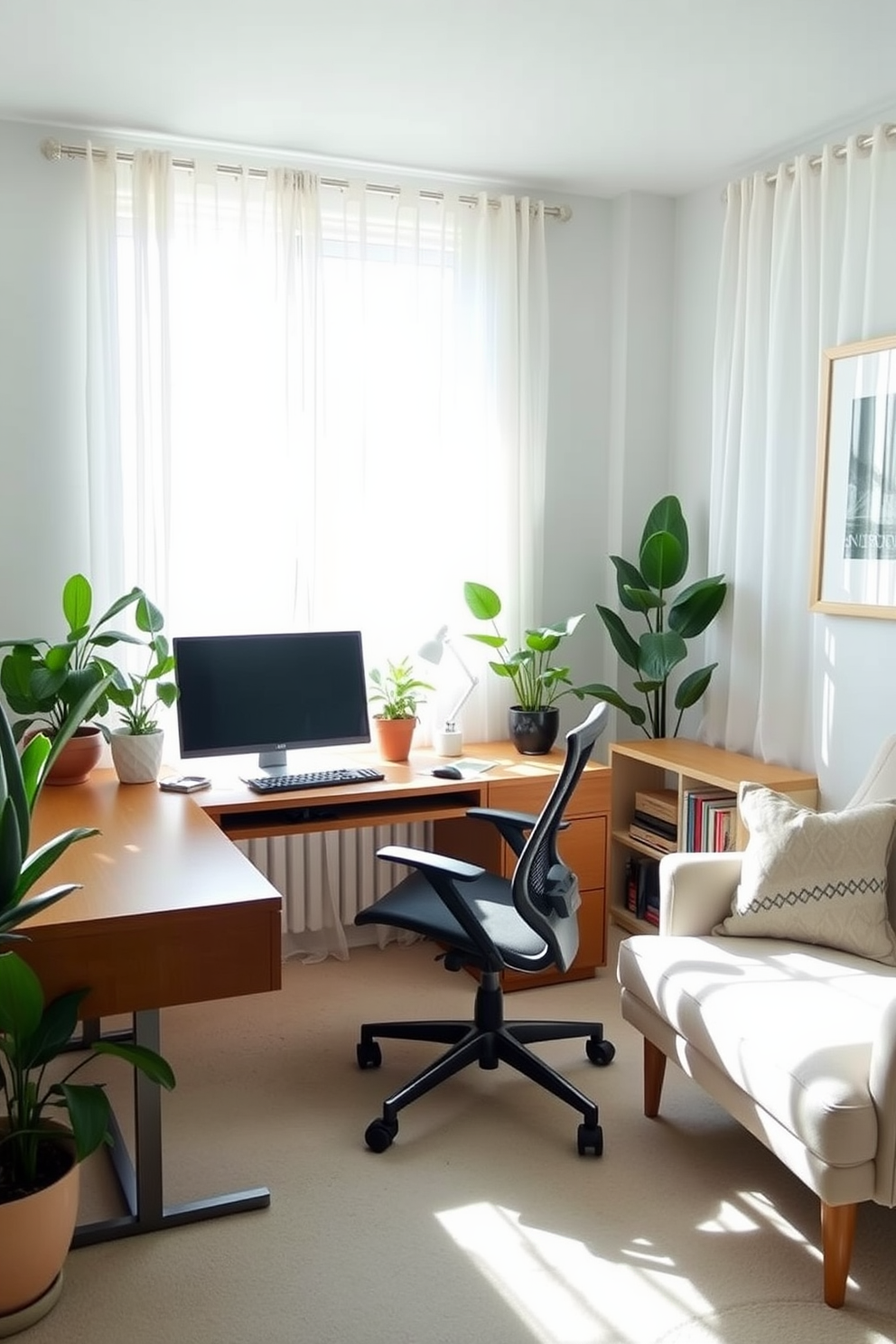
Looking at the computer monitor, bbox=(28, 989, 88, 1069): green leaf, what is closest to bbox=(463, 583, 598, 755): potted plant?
the computer monitor

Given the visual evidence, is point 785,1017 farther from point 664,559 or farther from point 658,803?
point 664,559

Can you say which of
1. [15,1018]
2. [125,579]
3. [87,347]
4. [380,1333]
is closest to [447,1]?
[87,347]

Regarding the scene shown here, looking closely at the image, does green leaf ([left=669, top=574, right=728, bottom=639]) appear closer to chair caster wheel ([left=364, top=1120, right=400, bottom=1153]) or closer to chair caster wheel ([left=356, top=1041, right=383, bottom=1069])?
chair caster wheel ([left=356, top=1041, right=383, bottom=1069])

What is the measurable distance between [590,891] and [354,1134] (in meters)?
1.21

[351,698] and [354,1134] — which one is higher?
[351,698]

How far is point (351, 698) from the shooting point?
353 cm

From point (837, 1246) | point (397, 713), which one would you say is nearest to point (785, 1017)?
point (837, 1246)

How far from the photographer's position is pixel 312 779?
130 inches

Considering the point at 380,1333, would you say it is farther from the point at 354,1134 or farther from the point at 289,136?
the point at 289,136

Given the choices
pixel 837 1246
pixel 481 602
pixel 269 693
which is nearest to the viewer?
pixel 837 1246

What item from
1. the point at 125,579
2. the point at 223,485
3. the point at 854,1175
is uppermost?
the point at 223,485

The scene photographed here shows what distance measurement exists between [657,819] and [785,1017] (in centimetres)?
166

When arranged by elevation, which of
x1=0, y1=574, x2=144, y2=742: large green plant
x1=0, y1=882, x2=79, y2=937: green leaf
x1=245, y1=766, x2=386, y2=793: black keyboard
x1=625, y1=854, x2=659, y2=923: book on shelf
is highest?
x1=0, y1=574, x2=144, y2=742: large green plant

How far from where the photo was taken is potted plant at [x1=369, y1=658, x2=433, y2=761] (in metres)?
3.65
